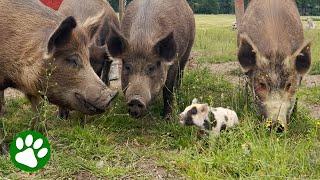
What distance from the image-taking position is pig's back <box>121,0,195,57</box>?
18.9 ft

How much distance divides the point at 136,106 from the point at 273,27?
5.92 ft

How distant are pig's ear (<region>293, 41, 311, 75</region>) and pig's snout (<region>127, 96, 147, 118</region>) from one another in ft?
5.31

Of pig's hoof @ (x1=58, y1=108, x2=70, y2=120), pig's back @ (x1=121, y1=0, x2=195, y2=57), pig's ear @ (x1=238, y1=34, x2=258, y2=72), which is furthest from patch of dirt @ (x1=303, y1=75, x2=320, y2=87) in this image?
pig's hoof @ (x1=58, y1=108, x2=70, y2=120)

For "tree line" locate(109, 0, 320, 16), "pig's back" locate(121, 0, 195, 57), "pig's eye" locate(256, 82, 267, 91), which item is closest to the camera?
"pig's eye" locate(256, 82, 267, 91)

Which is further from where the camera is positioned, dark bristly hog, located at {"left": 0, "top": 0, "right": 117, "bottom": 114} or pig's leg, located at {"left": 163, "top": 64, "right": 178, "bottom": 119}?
pig's leg, located at {"left": 163, "top": 64, "right": 178, "bottom": 119}

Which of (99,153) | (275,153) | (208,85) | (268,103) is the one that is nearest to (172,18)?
(208,85)

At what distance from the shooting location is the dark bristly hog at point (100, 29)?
6.22m

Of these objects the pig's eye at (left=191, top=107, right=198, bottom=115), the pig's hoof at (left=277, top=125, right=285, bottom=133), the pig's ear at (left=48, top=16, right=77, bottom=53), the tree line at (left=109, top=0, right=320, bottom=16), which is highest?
the pig's ear at (left=48, top=16, right=77, bottom=53)

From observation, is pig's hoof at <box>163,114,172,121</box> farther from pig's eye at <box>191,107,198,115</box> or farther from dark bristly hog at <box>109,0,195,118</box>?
pig's eye at <box>191,107,198,115</box>

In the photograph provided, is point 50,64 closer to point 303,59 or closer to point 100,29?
point 100,29

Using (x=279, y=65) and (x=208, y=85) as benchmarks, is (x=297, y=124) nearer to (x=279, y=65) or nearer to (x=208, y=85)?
(x=279, y=65)

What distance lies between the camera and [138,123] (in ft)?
18.8

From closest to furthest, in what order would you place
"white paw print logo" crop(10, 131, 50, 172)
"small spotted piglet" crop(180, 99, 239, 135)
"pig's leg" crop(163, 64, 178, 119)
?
"white paw print logo" crop(10, 131, 50, 172) → "small spotted piglet" crop(180, 99, 239, 135) → "pig's leg" crop(163, 64, 178, 119)

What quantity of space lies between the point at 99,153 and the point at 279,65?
2015 millimetres
